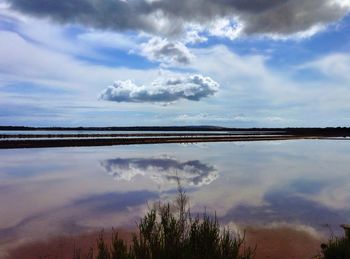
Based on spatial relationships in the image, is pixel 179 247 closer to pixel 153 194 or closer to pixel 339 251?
pixel 339 251

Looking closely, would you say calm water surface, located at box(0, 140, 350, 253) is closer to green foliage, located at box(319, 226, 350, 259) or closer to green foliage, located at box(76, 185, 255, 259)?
green foliage, located at box(319, 226, 350, 259)

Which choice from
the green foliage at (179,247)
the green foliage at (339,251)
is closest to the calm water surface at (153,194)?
the green foliage at (339,251)

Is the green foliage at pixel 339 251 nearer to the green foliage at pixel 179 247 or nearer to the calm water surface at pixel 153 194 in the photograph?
the green foliage at pixel 179 247

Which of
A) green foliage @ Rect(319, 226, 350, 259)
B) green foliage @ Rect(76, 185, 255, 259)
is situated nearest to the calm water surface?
green foliage @ Rect(319, 226, 350, 259)

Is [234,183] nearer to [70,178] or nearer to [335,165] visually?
[70,178]

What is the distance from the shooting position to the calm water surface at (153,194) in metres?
10.9

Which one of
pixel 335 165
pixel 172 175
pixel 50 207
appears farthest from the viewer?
pixel 335 165

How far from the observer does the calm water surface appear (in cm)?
1092

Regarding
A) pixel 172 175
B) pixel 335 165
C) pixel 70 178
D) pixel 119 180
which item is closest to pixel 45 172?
pixel 70 178

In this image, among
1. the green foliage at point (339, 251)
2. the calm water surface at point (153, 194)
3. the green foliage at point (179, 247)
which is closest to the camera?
the green foliage at point (179, 247)

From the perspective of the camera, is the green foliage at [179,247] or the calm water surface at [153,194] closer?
the green foliage at [179,247]

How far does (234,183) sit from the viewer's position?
55.2 feet

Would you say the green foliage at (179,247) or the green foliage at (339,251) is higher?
the green foliage at (179,247)

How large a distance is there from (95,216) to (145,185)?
16.7 feet
